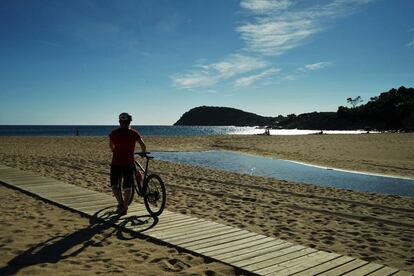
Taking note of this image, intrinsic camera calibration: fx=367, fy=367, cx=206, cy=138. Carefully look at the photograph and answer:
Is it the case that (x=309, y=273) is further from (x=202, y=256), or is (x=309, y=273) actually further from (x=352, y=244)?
(x=352, y=244)

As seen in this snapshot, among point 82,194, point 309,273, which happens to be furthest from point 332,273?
point 82,194

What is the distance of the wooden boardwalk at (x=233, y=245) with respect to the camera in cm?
488

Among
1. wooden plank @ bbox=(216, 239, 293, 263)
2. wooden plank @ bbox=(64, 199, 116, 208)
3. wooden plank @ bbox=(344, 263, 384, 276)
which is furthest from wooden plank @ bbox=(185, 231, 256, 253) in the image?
wooden plank @ bbox=(64, 199, 116, 208)

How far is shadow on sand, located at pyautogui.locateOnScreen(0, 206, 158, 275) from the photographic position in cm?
516

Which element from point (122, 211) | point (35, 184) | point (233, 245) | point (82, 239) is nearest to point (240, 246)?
point (233, 245)

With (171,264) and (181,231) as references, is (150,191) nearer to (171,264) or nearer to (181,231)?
(181,231)

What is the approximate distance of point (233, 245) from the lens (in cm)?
580

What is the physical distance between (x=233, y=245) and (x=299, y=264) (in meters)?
1.16

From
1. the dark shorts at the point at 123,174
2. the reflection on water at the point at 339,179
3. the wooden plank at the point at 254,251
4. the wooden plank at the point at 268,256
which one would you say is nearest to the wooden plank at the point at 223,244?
the wooden plank at the point at 254,251

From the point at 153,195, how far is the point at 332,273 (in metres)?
4.14

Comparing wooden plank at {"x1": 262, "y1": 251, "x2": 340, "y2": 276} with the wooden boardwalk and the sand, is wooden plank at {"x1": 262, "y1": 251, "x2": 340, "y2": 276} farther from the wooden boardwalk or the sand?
the sand

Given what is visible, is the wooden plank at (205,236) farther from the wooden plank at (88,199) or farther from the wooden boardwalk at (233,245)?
the wooden plank at (88,199)

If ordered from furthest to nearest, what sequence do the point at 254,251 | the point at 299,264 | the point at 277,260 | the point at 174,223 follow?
1. the point at 174,223
2. the point at 254,251
3. the point at 277,260
4. the point at 299,264

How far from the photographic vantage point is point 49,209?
8234mm
